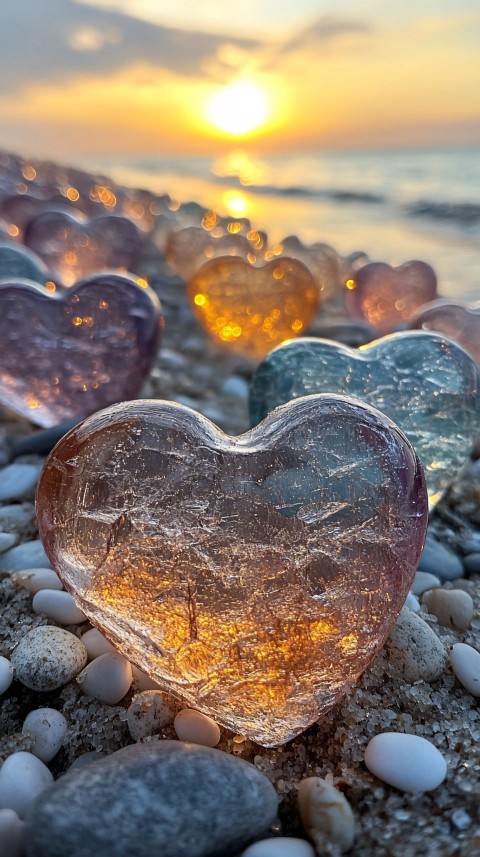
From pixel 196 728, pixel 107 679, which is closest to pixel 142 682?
pixel 107 679

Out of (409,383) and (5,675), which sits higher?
(409,383)

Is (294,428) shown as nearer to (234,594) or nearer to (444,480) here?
(234,594)

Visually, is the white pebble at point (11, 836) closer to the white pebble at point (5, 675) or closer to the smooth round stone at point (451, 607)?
the white pebble at point (5, 675)

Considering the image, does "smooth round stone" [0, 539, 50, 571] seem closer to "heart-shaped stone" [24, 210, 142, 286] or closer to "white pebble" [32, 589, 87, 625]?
"white pebble" [32, 589, 87, 625]

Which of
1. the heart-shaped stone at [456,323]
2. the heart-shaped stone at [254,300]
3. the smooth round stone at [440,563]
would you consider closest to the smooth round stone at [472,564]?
the smooth round stone at [440,563]

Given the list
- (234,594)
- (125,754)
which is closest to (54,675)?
(125,754)

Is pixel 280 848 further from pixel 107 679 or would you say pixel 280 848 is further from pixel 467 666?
pixel 467 666
